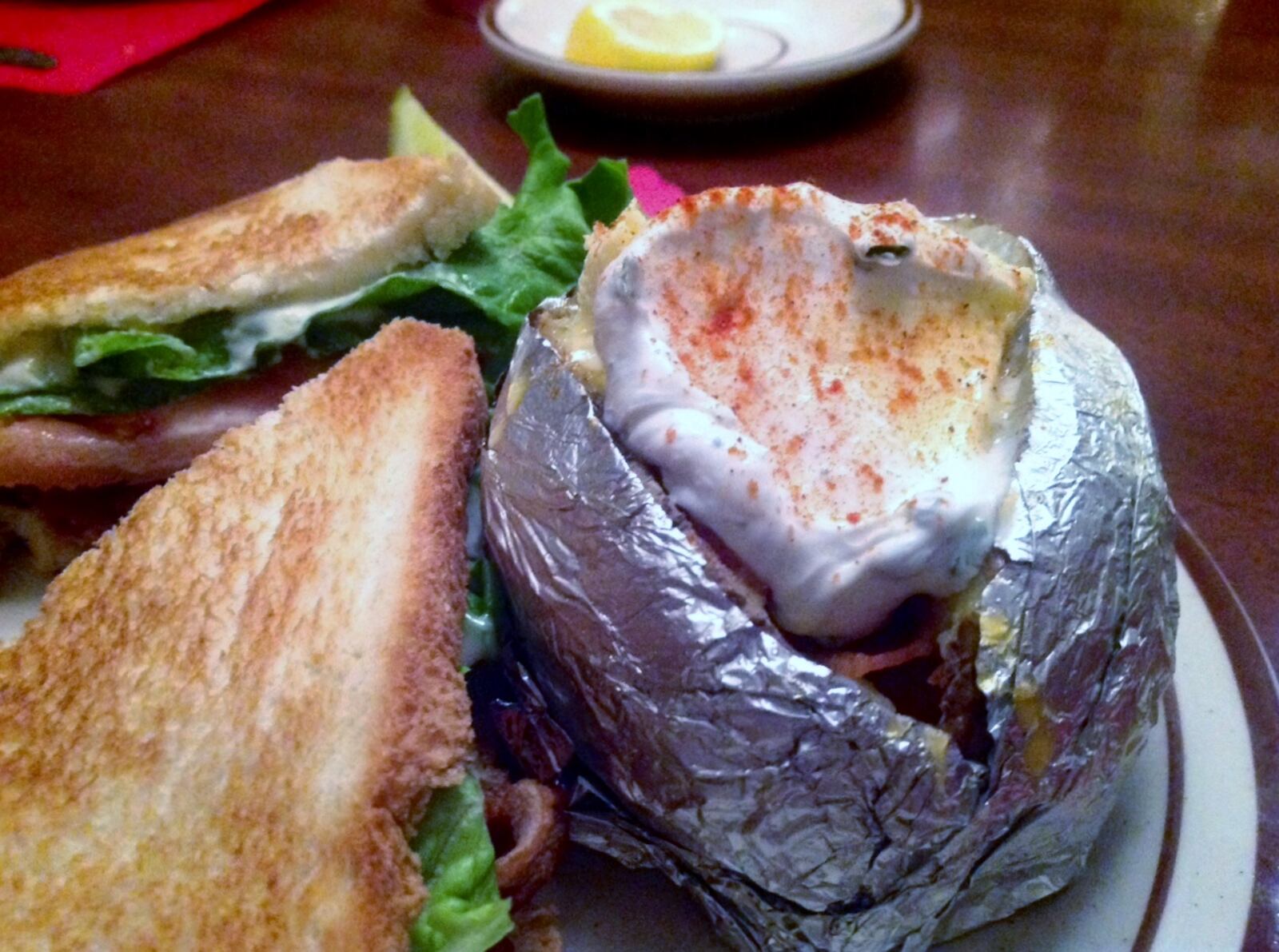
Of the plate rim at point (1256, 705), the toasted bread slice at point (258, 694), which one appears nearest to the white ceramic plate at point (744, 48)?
the toasted bread slice at point (258, 694)

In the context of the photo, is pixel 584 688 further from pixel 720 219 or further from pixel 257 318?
pixel 257 318

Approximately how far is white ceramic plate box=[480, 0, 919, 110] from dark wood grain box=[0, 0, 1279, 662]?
0.42ft

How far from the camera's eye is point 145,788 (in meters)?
0.93

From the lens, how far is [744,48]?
2525 mm

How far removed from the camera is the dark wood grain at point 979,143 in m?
1.65

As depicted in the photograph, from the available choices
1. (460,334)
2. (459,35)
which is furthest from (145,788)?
(459,35)

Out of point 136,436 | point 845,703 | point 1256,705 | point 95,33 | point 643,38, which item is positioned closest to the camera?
point 845,703

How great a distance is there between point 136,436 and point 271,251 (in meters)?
0.31

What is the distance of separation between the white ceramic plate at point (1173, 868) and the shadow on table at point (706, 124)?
1.57m

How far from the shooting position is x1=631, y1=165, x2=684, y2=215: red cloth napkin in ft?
5.64

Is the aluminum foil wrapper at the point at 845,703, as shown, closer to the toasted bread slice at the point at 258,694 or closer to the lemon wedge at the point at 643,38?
the toasted bread slice at the point at 258,694

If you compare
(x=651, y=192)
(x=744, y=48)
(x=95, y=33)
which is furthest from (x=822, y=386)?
(x=95, y=33)

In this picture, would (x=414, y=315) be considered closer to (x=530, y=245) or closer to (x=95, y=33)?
(x=530, y=245)

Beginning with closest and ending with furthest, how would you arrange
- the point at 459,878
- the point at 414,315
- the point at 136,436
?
the point at 459,878 → the point at 136,436 → the point at 414,315
